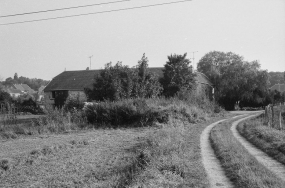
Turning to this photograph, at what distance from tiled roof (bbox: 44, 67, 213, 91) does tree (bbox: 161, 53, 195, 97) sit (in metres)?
8.66

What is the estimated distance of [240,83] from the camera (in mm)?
51594

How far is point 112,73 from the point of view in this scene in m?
26.1

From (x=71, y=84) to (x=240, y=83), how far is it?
98.8 ft

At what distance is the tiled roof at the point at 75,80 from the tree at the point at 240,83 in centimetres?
669

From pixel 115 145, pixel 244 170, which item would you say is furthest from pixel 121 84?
pixel 244 170

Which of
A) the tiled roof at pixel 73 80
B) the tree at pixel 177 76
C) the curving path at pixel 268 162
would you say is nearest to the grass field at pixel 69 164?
the curving path at pixel 268 162

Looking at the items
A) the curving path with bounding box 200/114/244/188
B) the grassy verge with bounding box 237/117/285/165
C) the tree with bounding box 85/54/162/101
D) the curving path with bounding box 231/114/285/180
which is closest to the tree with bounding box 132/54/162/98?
the tree with bounding box 85/54/162/101

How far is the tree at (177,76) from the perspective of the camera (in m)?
34.7

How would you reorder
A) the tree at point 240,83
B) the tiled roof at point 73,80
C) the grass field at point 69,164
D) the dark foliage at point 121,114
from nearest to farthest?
the grass field at point 69,164 < the dark foliage at point 121,114 < the tiled roof at point 73,80 < the tree at point 240,83

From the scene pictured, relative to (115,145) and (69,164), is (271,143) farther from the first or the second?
(69,164)

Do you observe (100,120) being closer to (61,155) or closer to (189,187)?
(61,155)

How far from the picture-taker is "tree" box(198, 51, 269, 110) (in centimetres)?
5100

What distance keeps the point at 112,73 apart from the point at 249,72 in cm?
3410

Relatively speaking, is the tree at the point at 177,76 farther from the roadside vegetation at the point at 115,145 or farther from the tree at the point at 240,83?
the tree at the point at 240,83
